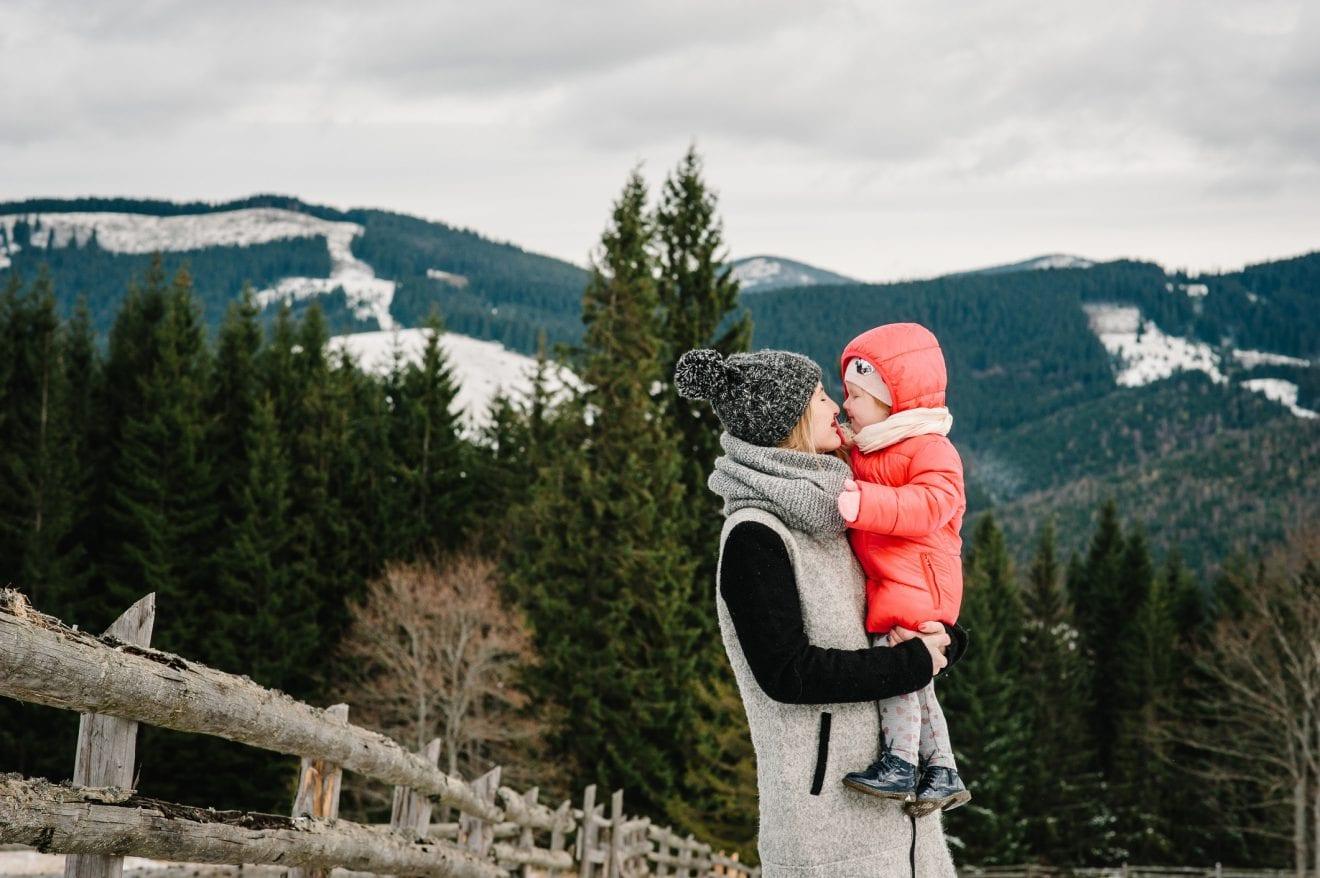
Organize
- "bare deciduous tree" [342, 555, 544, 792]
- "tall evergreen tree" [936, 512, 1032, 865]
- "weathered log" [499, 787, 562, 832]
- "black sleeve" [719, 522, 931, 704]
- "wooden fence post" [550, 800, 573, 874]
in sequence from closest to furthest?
1. "black sleeve" [719, 522, 931, 704]
2. "weathered log" [499, 787, 562, 832]
3. "wooden fence post" [550, 800, 573, 874]
4. "bare deciduous tree" [342, 555, 544, 792]
5. "tall evergreen tree" [936, 512, 1032, 865]

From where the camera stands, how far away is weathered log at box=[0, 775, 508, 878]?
2693mm

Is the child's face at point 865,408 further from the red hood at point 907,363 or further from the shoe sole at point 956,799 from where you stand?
the shoe sole at point 956,799

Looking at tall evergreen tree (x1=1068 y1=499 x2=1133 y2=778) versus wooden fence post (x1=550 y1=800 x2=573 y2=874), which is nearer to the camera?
wooden fence post (x1=550 y1=800 x2=573 y2=874)

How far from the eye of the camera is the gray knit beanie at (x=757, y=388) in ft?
10.3

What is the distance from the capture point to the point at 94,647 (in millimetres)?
2781

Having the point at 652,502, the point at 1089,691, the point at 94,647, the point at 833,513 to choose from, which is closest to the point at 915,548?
the point at 833,513

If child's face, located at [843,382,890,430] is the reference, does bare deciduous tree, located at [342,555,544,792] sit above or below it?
below

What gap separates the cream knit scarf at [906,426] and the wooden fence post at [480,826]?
15.0 ft

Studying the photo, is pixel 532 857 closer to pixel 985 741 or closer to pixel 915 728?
pixel 915 728

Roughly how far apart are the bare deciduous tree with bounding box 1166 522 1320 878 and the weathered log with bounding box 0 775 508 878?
28.8 meters

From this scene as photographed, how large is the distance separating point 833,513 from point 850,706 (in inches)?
19.8

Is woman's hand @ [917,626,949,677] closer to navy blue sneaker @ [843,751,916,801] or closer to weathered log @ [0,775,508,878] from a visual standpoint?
navy blue sneaker @ [843,751,916,801]

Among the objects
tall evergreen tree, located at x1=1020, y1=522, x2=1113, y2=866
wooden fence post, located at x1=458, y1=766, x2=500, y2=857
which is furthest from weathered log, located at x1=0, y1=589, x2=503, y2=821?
tall evergreen tree, located at x1=1020, y1=522, x2=1113, y2=866

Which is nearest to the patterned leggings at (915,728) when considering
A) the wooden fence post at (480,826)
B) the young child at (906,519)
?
the young child at (906,519)
